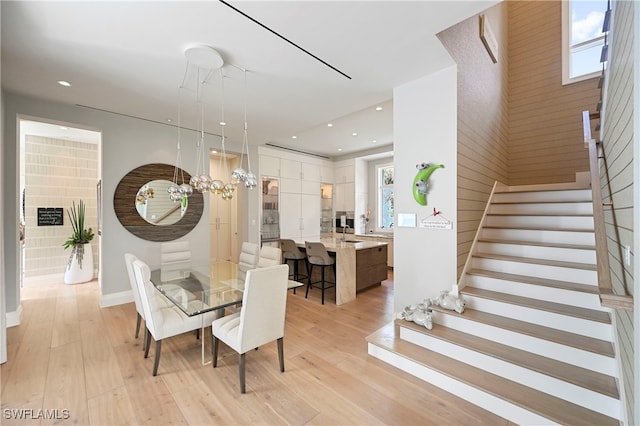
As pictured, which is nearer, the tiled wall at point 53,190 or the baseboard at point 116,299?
Result: the baseboard at point 116,299

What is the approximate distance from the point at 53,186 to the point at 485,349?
301 inches

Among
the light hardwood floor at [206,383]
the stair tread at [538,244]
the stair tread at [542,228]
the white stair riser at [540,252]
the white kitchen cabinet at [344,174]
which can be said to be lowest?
the light hardwood floor at [206,383]

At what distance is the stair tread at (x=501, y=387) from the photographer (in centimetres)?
164

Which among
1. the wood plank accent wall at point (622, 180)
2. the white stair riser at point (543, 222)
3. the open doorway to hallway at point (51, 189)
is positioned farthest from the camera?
the open doorway to hallway at point (51, 189)

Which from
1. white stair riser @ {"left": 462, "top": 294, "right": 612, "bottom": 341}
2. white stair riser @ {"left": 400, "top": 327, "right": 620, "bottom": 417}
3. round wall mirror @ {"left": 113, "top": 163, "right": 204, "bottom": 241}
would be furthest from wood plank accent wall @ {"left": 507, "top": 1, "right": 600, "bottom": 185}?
round wall mirror @ {"left": 113, "top": 163, "right": 204, "bottom": 241}

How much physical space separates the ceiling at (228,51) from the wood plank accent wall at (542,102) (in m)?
3.39

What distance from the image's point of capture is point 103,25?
205 cm

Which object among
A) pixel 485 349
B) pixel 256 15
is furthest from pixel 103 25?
pixel 485 349

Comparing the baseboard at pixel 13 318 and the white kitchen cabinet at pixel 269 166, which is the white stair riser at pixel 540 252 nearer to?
the white kitchen cabinet at pixel 269 166

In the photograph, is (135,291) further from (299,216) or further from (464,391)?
(299,216)

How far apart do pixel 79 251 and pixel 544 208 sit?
8.03 metres

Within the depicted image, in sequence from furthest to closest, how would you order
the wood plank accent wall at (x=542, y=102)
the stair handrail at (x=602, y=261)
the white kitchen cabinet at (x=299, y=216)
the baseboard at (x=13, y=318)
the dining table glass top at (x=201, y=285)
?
the white kitchen cabinet at (x=299, y=216), the wood plank accent wall at (x=542, y=102), the baseboard at (x=13, y=318), the dining table glass top at (x=201, y=285), the stair handrail at (x=602, y=261)

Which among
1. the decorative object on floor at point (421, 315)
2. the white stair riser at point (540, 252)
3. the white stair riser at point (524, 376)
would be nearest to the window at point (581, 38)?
the white stair riser at point (540, 252)

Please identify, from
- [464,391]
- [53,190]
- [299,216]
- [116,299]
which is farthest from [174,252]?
[464,391]
